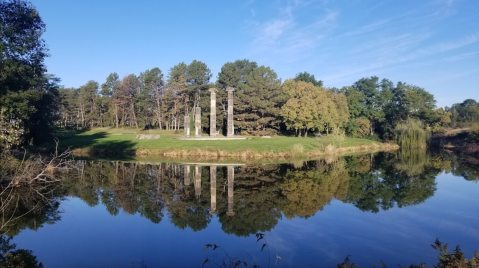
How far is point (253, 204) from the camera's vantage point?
13633mm

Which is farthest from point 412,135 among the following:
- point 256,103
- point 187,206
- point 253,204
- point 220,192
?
point 187,206

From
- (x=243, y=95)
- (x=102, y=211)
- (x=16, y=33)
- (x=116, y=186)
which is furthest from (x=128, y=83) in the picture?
(x=102, y=211)

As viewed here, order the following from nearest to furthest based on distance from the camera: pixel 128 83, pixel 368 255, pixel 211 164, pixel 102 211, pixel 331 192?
pixel 368 255 < pixel 102 211 < pixel 331 192 < pixel 211 164 < pixel 128 83

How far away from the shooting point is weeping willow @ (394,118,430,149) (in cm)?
4800

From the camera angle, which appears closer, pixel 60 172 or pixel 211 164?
pixel 60 172

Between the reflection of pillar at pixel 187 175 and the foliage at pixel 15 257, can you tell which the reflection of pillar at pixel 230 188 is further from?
the foliage at pixel 15 257

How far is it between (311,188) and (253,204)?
16.8 ft

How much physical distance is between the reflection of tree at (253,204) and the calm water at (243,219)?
43 mm

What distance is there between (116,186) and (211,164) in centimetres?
990

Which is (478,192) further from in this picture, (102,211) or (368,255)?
(102,211)

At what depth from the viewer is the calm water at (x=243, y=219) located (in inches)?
332

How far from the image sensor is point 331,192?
1681 centimetres

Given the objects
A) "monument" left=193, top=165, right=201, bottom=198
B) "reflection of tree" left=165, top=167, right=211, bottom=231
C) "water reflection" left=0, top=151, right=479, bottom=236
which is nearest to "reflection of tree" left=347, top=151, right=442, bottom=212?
"water reflection" left=0, top=151, right=479, bottom=236

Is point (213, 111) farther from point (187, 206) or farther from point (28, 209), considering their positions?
point (28, 209)
